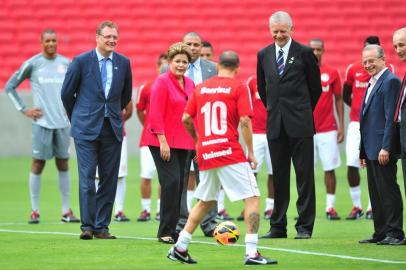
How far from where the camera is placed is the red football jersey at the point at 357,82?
49.8 ft

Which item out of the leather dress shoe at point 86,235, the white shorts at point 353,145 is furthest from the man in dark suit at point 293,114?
the white shorts at point 353,145

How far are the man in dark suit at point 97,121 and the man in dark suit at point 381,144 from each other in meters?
2.81

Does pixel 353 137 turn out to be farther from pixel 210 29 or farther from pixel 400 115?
pixel 210 29

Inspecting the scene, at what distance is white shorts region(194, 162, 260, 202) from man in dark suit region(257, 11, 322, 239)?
2410mm

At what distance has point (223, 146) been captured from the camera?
1003 centimetres

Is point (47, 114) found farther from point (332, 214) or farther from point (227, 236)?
point (227, 236)

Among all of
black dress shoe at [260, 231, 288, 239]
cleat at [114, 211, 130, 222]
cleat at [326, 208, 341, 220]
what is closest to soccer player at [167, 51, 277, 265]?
black dress shoe at [260, 231, 288, 239]

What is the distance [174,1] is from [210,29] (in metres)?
1.19

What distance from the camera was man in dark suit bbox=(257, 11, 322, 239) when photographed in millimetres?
12375

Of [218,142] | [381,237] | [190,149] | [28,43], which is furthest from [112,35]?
[28,43]

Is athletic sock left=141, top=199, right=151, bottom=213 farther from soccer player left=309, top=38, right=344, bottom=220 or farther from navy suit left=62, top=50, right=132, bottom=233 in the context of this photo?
navy suit left=62, top=50, right=132, bottom=233

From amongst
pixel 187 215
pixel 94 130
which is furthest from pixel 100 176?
pixel 187 215

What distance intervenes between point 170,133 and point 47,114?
400cm

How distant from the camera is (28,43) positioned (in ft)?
88.5
